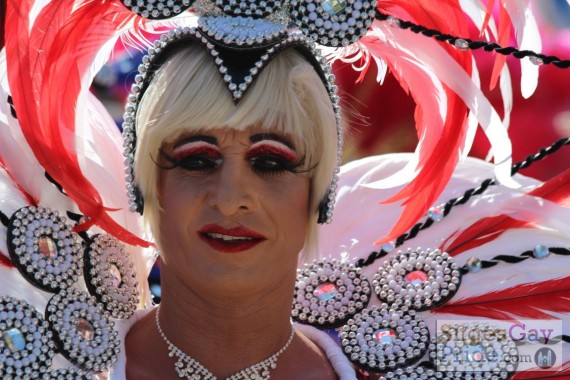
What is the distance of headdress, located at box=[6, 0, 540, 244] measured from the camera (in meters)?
2.94

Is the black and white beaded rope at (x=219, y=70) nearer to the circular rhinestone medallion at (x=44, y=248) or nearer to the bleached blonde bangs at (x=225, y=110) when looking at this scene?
the bleached blonde bangs at (x=225, y=110)

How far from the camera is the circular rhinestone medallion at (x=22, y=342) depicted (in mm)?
2754

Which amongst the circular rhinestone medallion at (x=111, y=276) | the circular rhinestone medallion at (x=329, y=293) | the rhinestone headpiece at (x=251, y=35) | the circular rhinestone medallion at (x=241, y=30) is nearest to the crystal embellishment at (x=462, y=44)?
the rhinestone headpiece at (x=251, y=35)

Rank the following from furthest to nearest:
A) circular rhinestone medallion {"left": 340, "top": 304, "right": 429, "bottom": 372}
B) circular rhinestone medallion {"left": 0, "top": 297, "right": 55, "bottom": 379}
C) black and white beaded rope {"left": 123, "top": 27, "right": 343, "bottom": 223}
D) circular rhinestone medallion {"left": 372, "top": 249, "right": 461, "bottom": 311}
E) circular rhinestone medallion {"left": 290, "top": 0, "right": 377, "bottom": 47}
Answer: circular rhinestone medallion {"left": 372, "top": 249, "right": 461, "bottom": 311} → circular rhinestone medallion {"left": 340, "top": 304, "right": 429, "bottom": 372} → circular rhinestone medallion {"left": 290, "top": 0, "right": 377, "bottom": 47} → black and white beaded rope {"left": 123, "top": 27, "right": 343, "bottom": 223} → circular rhinestone medallion {"left": 0, "top": 297, "right": 55, "bottom": 379}

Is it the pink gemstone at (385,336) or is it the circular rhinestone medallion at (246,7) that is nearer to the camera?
the circular rhinestone medallion at (246,7)

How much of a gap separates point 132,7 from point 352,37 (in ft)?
1.99

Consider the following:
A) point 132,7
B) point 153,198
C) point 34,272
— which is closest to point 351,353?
point 153,198

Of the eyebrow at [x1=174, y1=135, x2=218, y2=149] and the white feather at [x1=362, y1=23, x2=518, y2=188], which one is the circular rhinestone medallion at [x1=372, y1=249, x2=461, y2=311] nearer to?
the white feather at [x1=362, y1=23, x2=518, y2=188]

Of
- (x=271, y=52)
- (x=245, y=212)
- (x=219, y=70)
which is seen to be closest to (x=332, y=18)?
(x=271, y=52)

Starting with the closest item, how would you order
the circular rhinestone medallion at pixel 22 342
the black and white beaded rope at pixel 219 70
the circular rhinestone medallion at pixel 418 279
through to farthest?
the circular rhinestone medallion at pixel 22 342 → the black and white beaded rope at pixel 219 70 → the circular rhinestone medallion at pixel 418 279

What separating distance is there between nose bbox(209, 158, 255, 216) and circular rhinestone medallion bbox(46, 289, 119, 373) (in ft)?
1.61

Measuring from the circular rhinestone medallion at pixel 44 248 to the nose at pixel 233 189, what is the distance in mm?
481

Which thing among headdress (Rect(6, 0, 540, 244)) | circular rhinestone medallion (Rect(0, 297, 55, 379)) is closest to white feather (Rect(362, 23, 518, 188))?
headdress (Rect(6, 0, 540, 244))

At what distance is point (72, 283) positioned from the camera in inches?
118
